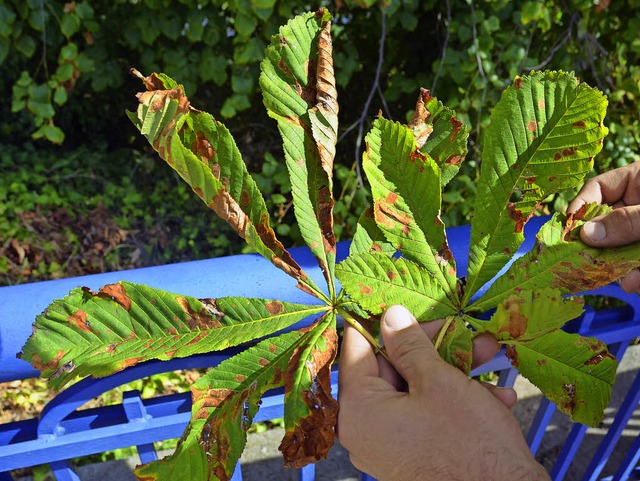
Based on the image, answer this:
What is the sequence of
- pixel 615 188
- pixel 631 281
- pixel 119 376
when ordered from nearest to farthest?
pixel 119 376
pixel 631 281
pixel 615 188

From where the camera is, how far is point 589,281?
63 centimetres

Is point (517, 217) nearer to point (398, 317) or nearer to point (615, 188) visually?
point (398, 317)

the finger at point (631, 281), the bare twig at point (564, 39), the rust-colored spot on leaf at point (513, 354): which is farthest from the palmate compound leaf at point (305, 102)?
the bare twig at point (564, 39)

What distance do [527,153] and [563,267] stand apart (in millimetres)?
146

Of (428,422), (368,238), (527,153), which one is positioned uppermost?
(527,153)

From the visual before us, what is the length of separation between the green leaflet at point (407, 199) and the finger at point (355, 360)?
131 mm

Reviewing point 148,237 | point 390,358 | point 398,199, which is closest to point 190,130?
point 398,199

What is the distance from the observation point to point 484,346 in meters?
0.64

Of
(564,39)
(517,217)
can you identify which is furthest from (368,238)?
(564,39)

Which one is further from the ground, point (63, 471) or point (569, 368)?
point (569, 368)

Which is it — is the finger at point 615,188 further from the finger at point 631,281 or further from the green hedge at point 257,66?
the green hedge at point 257,66

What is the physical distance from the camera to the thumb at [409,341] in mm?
646

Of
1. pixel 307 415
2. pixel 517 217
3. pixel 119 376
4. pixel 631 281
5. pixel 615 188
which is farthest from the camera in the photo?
pixel 615 188

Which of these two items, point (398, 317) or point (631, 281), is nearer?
point (398, 317)
